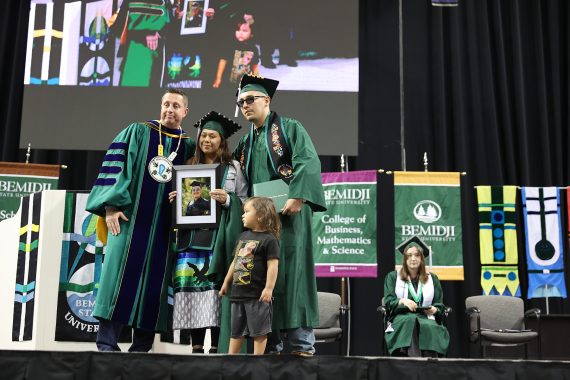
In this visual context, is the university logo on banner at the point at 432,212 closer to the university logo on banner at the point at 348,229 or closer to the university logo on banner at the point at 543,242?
the university logo on banner at the point at 348,229

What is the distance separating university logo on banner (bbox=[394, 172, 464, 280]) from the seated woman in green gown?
813 millimetres

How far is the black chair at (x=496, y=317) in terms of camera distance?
751 cm

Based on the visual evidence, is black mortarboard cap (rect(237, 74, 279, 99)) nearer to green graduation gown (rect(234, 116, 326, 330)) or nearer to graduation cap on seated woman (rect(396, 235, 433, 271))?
green graduation gown (rect(234, 116, 326, 330))

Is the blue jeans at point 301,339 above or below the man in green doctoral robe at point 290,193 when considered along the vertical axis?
below

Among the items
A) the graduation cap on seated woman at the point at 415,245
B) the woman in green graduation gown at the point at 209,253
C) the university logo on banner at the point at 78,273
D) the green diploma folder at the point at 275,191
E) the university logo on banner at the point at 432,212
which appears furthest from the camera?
the university logo on banner at the point at 432,212

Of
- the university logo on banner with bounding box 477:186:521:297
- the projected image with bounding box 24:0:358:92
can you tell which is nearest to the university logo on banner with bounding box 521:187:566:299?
the university logo on banner with bounding box 477:186:521:297

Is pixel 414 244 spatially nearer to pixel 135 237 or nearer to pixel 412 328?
pixel 412 328

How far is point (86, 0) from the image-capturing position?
8.94 metres

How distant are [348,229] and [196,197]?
4.00m

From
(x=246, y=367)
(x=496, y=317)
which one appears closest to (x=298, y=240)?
(x=246, y=367)

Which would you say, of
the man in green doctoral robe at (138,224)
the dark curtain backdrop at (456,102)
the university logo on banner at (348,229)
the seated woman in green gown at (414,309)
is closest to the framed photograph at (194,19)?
the dark curtain backdrop at (456,102)

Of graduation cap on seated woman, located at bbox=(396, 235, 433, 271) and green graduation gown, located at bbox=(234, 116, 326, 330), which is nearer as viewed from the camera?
green graduation gown, located at bbox=(234, 116, 326, 330)

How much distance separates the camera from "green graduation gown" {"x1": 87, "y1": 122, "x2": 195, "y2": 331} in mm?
4375

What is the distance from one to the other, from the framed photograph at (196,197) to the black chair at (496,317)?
4011mm
